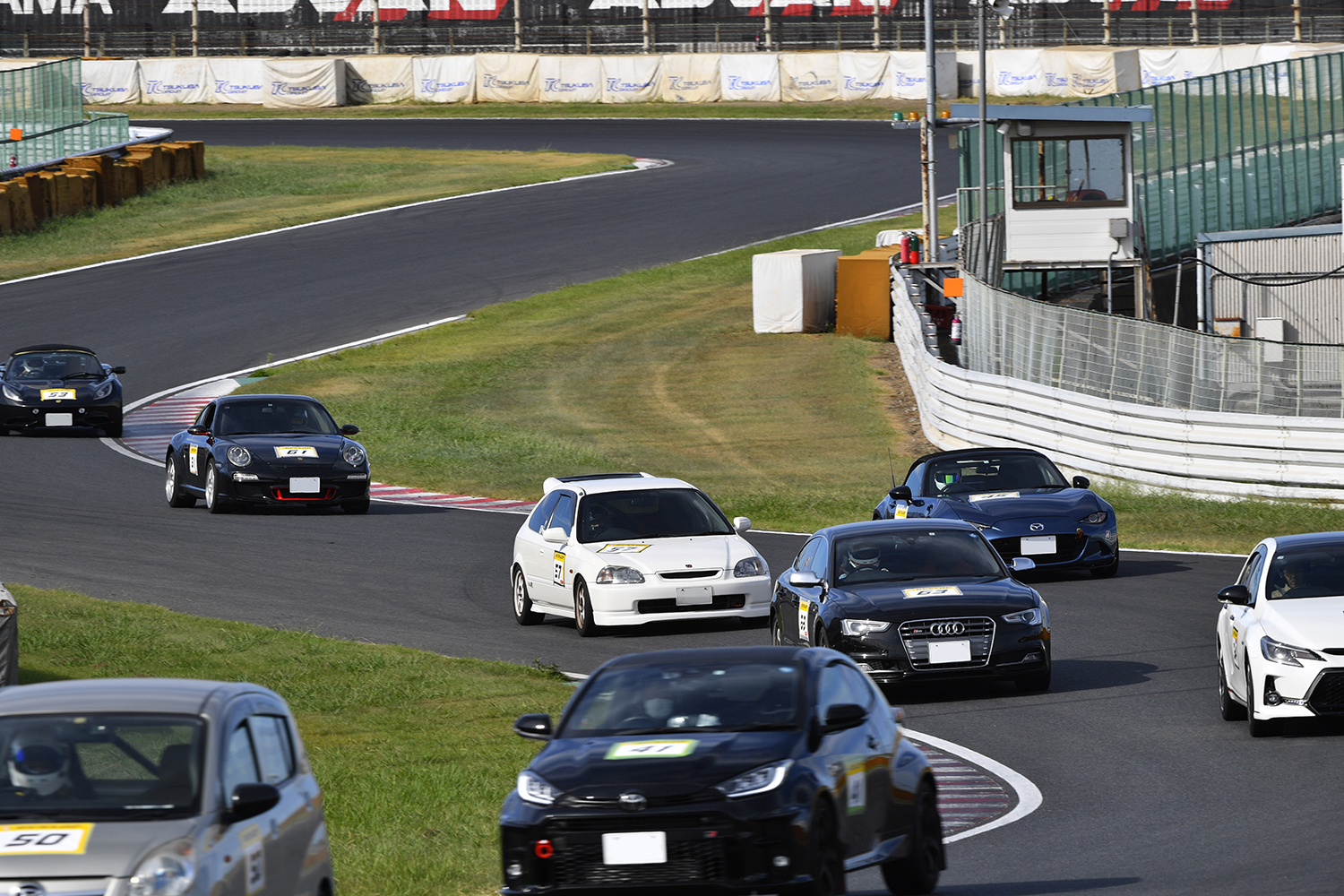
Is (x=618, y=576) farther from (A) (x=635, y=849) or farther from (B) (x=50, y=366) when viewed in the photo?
(B) (x=50, y=366)

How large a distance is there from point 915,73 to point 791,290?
26327 millimetres

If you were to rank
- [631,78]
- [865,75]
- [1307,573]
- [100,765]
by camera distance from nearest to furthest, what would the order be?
[100,765] → [1307,573] → [865,75] → [631,78]

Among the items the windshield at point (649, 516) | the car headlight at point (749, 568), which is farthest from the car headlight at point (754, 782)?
the windshield at point (649, 516)

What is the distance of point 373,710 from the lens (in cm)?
1451

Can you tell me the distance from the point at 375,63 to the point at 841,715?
70.7 meters

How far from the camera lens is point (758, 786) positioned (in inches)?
320

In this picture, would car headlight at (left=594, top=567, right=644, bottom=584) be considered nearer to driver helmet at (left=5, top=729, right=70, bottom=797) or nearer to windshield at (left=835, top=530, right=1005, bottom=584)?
windshield at (left=835, top=530, right=1005, bottom=584)

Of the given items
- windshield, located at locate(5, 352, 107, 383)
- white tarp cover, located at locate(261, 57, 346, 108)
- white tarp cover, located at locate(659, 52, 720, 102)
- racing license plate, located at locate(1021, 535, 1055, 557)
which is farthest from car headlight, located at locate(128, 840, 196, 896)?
white tarp cover, located at locate(261, 57, 346, 108)

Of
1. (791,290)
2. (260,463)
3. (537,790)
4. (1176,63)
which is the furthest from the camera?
(1176,63)

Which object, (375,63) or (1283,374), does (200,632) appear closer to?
(1283,374)

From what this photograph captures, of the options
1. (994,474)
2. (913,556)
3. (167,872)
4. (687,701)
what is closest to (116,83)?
(994,474)

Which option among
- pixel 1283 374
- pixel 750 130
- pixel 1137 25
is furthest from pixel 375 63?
pixel 1283 374

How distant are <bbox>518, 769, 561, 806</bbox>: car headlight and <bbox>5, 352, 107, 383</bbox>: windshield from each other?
2701 cm

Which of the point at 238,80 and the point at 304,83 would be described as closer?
the point at 304,83
